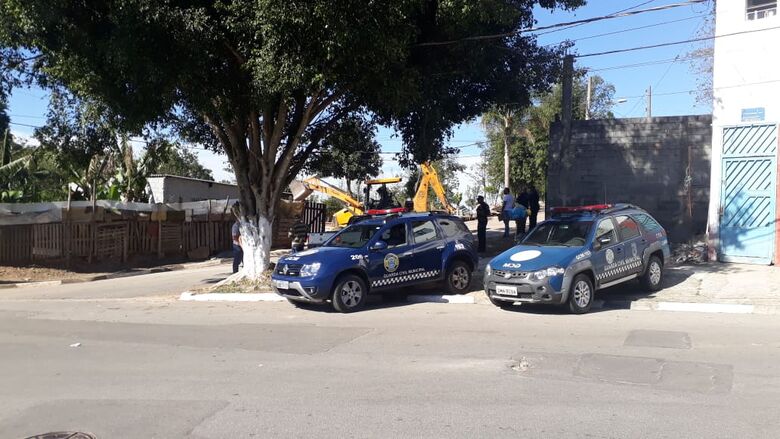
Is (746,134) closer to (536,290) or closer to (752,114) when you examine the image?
(752,114)

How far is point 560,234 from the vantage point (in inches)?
428

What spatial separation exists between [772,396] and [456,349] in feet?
11.0

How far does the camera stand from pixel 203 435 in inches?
194

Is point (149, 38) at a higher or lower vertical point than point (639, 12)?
lower

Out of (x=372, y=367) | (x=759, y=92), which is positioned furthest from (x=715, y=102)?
(x=372, y=367)

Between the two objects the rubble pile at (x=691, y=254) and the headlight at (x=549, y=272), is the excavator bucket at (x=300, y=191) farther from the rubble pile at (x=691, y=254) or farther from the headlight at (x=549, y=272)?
the headlight at (x=549, y=272)

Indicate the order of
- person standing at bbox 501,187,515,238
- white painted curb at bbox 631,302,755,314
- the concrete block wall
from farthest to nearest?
1. person standing at bbox 501,187,515,238
2. the concrete block wall
3. white painted curb at bbox 631,302,755,314

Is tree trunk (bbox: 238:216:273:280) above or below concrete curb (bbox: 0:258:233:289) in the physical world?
above

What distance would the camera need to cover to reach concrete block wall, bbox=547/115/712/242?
16.1 meters

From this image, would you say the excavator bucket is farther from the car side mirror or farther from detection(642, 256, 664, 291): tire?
detection(642, 256, 664, 291): tire

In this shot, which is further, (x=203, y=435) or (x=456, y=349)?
(x=456, y=349)

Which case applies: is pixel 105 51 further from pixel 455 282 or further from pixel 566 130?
pixel 566 130

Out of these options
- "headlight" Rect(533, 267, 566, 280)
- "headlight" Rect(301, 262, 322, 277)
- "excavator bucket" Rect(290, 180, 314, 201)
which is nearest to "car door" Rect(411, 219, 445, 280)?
"headlight" Rect(301, 262, 322, 277)

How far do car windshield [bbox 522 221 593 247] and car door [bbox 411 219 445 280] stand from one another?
1.77 m
